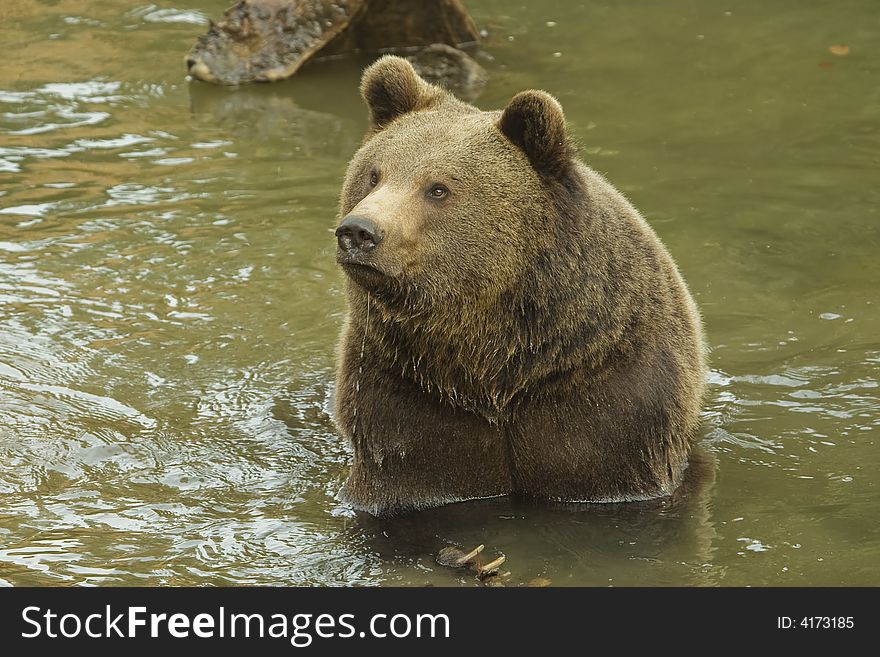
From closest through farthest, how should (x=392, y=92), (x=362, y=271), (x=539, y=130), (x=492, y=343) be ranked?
(x=362, y=271), (x=539, y=130), (x=492, y=343), (x=392, y=92)

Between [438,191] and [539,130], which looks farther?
[539,130]

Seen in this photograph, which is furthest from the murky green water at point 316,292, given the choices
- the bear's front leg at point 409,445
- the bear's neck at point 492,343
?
the bear's neck at point 492,343

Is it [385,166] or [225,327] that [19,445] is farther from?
[385,166]

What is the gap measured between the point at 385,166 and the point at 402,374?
1.04 metres

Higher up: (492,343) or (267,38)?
(267,38)

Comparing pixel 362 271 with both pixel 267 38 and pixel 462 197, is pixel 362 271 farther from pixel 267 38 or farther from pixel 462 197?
pixel 267 38

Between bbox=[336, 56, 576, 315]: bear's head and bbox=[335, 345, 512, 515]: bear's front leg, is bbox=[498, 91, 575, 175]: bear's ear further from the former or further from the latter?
bbox=[335, 345, 512, 515]: bear's front leg

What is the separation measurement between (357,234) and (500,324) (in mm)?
1021

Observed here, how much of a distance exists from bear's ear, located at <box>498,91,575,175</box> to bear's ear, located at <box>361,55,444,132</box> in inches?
21.0

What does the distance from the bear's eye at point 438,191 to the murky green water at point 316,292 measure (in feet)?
5.48

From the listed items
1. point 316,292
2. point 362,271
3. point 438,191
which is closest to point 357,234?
point 362,271

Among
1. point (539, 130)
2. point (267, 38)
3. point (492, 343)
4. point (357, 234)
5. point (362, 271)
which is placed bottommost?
point (492, 343)

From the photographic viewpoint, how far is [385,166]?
20.4ft

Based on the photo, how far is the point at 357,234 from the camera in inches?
222
